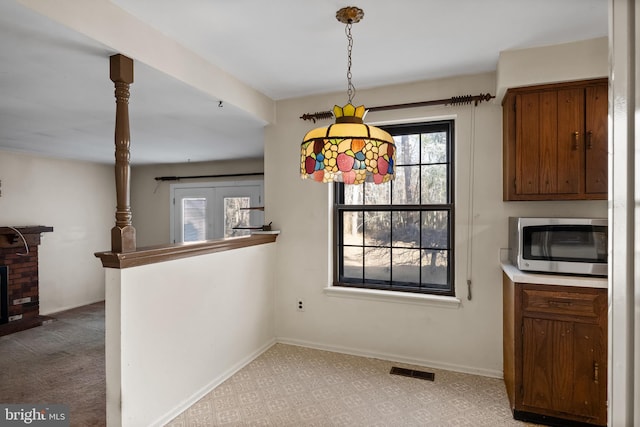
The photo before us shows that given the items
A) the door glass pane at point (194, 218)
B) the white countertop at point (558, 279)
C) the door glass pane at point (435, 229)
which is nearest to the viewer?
the white countertop at point (558, 279)

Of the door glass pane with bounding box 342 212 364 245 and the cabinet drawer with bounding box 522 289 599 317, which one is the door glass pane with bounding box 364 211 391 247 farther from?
the cabinet drawer with bounding box 522 289 599 317

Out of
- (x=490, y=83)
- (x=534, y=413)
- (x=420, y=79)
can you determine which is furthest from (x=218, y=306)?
(x=490, y=83)

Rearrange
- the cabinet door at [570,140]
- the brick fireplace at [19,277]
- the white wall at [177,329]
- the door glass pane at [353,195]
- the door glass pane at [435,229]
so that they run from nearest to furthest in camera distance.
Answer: the white wall at [177,329], the cabinet door at [570,140], the door glass pane at [435,229], the door glass pane at [353,195], the brick fireplace at [19,277]

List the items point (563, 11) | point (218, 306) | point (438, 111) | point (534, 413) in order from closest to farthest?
1. point (563, 11)
2. point (534, 413)
3. point (218, 306)
4. point (438, 111)

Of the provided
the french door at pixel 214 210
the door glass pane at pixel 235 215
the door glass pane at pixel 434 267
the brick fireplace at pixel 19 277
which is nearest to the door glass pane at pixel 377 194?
the door glass pane at pixel 434 267

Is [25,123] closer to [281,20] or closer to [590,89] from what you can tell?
[281,20]

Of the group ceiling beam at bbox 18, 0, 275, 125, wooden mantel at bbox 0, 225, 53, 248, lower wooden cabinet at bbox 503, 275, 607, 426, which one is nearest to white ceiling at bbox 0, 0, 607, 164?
ceiling beam at bbox 18, 0, 275, 125

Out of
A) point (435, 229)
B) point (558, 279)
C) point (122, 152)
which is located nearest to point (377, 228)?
point (435, 229)

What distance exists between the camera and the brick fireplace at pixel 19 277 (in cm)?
440

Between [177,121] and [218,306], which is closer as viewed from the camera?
[218,306]

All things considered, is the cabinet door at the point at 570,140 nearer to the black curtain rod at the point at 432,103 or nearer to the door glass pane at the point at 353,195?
the black curtain rod at the point at 432,103

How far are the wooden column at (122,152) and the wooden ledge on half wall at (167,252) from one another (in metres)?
0.06

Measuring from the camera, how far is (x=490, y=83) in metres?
2.80

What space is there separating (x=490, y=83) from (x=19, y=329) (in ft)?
17.9
